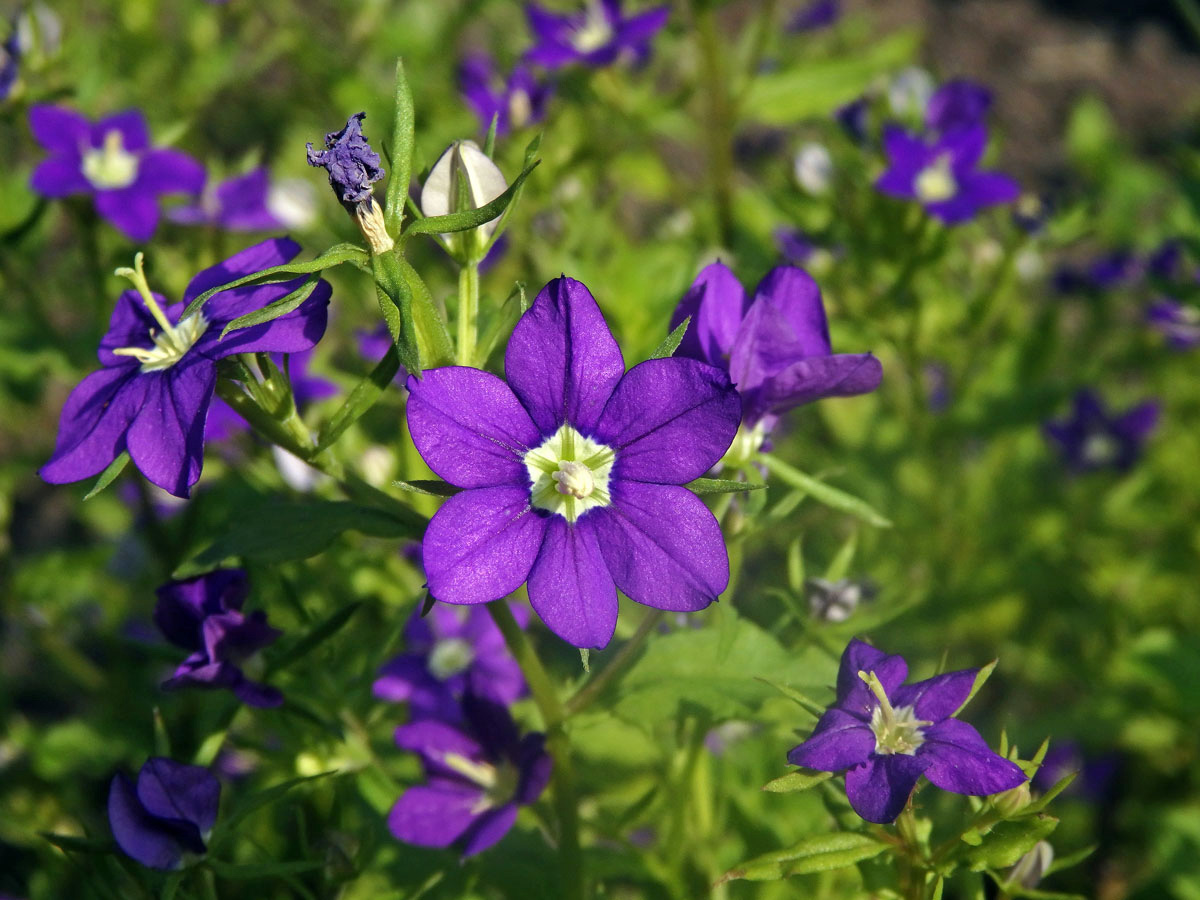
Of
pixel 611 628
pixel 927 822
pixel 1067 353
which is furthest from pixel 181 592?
pixel 1067 353

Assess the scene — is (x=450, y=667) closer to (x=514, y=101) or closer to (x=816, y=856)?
(x=816, y=856)

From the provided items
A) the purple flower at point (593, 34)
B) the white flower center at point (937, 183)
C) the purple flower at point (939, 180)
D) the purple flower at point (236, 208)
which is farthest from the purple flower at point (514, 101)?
the white flower center at point (937, 183)

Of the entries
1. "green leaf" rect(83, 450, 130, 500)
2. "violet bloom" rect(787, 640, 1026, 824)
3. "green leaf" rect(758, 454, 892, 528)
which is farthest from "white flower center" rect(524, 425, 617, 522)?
"green leaf" rect(83, 450, 130, 500)

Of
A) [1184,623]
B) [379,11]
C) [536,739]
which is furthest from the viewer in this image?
[379,11]

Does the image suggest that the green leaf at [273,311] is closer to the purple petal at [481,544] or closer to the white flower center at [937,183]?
the purple petal at [481,544]

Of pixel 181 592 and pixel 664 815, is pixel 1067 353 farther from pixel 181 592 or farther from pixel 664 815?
pixel 181 592

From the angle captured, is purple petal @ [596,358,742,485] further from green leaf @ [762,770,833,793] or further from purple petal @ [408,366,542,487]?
green leaf @ [762,770,833,793]

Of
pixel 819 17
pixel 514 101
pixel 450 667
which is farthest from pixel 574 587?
pixel 819 17
